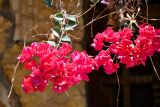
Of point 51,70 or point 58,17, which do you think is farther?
point 58,17

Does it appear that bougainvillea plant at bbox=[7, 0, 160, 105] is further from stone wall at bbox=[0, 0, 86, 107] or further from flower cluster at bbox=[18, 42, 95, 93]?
stone wall at bbox=[0, 0, 86, 107]

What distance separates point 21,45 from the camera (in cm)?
270

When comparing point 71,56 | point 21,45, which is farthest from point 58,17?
point 21,45

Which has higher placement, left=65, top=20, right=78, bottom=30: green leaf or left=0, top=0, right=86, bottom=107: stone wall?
left=65, top=20, right=78, bottom=30: green leaf

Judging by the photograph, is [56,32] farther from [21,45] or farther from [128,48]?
[21,45]

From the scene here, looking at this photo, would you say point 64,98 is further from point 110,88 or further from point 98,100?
point 110,88

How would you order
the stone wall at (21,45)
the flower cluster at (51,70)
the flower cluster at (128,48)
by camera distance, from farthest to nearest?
the stone wall at (21,45) → the flower cluster at (128,48) → the flower cluster at (51,70)

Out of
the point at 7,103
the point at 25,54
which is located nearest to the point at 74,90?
the point at 7,103

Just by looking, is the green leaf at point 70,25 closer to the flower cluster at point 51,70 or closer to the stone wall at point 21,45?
the flower cluster at point 51,70

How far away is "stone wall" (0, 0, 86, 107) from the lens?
8.68 ft

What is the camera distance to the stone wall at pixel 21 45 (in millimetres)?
2646

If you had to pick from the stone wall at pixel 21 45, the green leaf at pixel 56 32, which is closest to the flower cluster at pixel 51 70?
the green leaf at pixel 56 32

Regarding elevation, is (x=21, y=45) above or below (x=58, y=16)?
below

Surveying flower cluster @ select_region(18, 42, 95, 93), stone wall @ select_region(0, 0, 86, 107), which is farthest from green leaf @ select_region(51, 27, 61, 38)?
stone wall @ select_region(0, 0, 86, 107)
